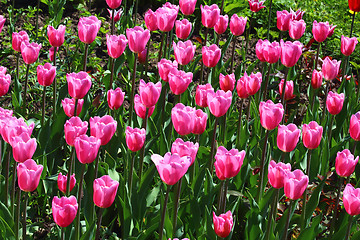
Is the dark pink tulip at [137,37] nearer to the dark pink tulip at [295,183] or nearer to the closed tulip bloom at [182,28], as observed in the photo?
the closed tulip bloom at [182,28]

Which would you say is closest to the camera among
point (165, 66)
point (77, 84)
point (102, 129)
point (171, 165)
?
point (171, 165)

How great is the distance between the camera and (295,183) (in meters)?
1.93

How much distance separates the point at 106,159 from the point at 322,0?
13.0ft

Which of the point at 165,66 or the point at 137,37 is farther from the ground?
the point at 137,37

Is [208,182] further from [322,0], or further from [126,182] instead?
[322,0]

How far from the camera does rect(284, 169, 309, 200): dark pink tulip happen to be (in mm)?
1928

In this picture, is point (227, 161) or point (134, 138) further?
point (134, 138)

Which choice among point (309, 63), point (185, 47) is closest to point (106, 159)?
point (185, 47)

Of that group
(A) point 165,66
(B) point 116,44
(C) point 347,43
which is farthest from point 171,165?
(C) point 347,43

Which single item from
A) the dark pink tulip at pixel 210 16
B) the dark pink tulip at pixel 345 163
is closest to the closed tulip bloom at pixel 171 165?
the dark pink tulip at pixel 345 163

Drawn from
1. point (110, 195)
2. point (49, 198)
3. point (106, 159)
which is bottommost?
point (49, 198)

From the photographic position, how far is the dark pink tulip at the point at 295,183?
1.93 metres

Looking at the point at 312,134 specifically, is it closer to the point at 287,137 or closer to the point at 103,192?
the point at 287,137

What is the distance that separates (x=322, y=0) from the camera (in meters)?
5.89
